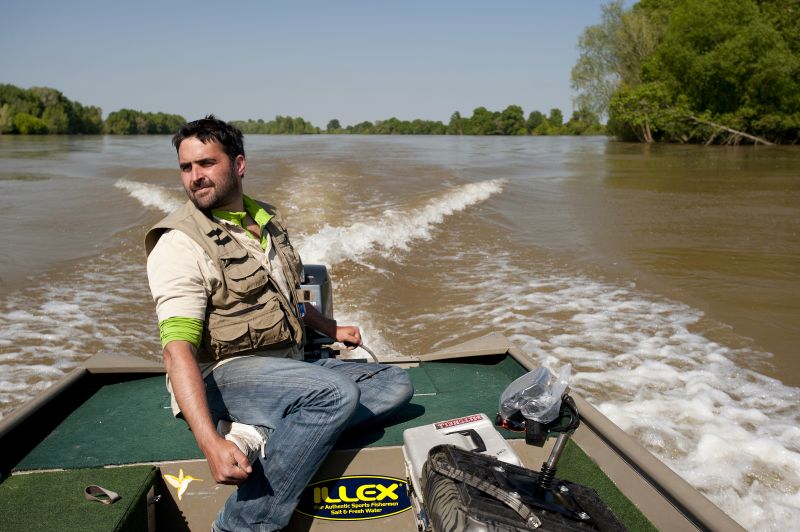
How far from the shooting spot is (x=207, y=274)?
75.8 inches

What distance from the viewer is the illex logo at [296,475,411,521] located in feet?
6.70

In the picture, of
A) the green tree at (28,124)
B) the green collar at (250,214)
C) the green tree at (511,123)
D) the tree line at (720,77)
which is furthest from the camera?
the green tree at (511,123)

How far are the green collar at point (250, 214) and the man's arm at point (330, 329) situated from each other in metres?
0.52

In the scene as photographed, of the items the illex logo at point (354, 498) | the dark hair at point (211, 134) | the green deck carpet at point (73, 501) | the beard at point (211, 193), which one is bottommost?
the illex logo at point (354, 498)

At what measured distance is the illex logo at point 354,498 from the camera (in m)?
2.04

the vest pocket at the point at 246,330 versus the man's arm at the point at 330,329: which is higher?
the vest pocket at the point at 246,330

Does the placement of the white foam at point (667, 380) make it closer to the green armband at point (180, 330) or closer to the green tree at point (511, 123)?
the green armband at point (180, 330)

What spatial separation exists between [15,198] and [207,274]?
38.9 feet

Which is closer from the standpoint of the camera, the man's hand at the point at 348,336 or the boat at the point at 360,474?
the boat at the point at 360,474

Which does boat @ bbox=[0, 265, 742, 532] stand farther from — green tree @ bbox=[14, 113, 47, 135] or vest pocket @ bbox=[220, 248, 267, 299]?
green tree @ bbox=[14, 113, 47, 135]

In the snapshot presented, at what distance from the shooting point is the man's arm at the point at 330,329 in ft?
8.84

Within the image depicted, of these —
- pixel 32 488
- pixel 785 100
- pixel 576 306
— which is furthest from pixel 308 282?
pixel 785 100

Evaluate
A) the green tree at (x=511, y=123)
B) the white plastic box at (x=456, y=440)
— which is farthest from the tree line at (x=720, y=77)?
the green tree at (x=511, y=123)

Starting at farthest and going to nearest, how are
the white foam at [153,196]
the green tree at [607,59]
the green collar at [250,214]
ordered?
the green tree at [607,59] → the white foam at [153,196] → the green collar at [250,214]
